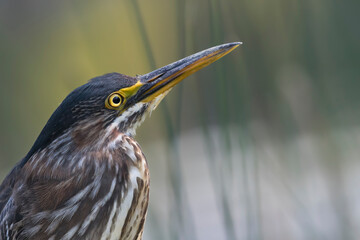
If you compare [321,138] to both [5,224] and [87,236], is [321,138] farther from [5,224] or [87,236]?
[5,224]

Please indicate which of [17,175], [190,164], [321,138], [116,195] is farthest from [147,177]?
[190,164]

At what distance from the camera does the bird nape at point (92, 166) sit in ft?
6.15

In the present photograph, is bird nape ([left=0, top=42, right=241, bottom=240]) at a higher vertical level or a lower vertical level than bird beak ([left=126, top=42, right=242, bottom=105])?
lower

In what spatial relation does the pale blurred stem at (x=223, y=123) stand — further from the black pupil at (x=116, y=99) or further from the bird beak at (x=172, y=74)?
the black pupil at (x=116, y=99)

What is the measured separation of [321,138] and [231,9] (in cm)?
58

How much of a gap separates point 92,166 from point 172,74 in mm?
410

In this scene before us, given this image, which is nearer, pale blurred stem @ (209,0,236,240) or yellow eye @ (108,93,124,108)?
pale blurred stem @ (209,0,236,240)

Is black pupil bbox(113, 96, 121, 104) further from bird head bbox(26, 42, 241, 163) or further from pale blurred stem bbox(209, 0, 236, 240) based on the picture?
Result: pale blurred stem bbox(209, 0, 236, 240)

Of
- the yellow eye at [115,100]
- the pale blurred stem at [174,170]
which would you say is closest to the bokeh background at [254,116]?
the pale blurred stem at [174,170]

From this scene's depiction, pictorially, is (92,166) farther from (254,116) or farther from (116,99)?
(254,116)

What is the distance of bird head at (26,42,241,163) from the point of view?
188 centimetres

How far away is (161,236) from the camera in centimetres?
192

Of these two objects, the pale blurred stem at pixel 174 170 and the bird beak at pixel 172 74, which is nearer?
the pale blurred stem at pixel 174 170

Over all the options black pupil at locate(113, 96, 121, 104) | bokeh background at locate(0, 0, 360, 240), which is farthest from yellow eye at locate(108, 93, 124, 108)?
bokeh background at locate(0, 0, 360, 240)
